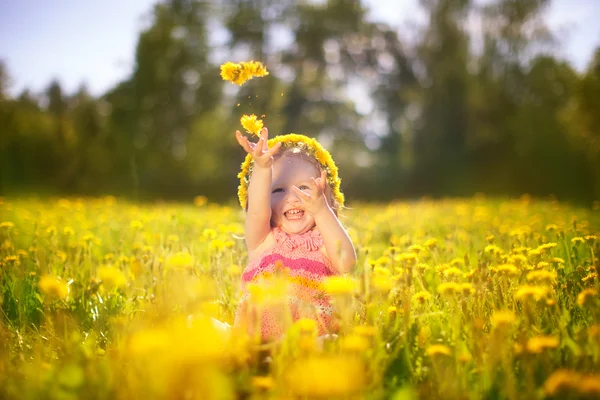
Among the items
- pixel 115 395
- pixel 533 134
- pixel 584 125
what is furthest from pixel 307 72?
pixel 115 395

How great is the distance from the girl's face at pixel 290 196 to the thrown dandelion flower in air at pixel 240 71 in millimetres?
564

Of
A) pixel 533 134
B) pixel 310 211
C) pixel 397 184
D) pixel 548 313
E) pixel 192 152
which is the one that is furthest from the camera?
pixel 192 152

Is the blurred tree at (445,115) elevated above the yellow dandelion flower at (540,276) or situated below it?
above

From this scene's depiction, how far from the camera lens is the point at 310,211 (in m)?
2.42

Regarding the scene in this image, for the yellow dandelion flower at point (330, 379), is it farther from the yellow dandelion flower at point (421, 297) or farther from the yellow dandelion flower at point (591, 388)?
the yellow dandelion flower at point (421, 297)

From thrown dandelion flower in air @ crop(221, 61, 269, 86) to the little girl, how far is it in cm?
31

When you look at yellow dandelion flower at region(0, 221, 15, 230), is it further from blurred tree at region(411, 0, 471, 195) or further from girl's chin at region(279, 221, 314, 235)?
blurred tree at region(411, 0, 471, 195)

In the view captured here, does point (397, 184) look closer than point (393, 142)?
Yes

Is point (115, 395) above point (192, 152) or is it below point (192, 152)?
below

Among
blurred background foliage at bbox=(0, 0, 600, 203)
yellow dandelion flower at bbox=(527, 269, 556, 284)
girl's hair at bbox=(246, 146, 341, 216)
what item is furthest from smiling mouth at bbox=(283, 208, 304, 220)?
blurred background foliage at bbox=(0, 0, 600, 203)

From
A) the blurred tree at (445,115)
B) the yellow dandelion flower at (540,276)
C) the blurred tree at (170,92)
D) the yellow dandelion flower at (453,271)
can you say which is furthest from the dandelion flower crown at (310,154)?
the blurred tree at (170,92)

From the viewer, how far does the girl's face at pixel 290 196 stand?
2725 mm

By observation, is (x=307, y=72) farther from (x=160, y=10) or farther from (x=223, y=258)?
Result: (x=223, y=258)

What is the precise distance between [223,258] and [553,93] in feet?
70.3
